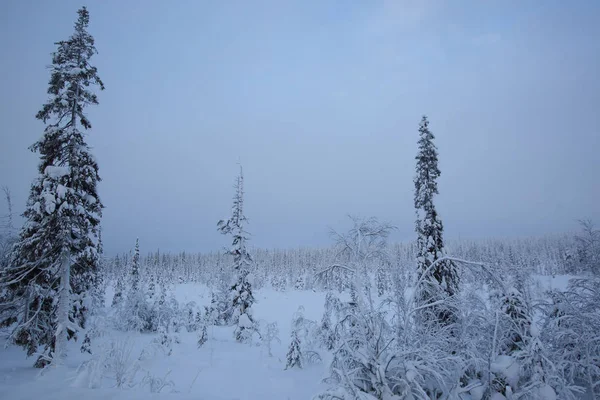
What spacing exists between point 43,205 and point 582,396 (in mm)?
19344

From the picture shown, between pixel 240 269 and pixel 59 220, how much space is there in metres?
13.3

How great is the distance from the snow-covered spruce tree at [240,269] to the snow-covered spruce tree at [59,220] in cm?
1093

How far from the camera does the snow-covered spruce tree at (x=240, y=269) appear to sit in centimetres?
2139

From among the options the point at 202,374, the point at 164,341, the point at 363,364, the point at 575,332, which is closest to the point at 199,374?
the point at 202,374

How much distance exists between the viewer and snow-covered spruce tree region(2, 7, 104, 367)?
11016 mm

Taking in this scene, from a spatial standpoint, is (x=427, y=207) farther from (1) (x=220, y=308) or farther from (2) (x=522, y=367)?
(1) (x=220, y=308)

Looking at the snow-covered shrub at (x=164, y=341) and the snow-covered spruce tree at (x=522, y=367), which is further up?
the snow-covered spruce tree at (x=522, y=367)

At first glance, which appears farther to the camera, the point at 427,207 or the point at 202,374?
the point at 427,207

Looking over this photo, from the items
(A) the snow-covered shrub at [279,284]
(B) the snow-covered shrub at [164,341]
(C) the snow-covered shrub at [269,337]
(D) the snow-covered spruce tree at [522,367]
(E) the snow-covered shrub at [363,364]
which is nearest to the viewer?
(E) the snow-covered shrub at [363,364]

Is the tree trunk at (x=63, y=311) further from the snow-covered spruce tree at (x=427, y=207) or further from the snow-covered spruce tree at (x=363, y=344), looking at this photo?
the snow-covered spruce tree at (x=427, y=207)

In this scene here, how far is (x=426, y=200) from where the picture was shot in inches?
721

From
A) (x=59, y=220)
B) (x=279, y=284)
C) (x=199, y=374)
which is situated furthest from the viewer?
(x=279, y=284)

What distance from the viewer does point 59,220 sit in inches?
435

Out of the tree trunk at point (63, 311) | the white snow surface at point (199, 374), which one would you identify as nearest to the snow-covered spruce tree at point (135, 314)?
the white snow surface at point (199, 374)
